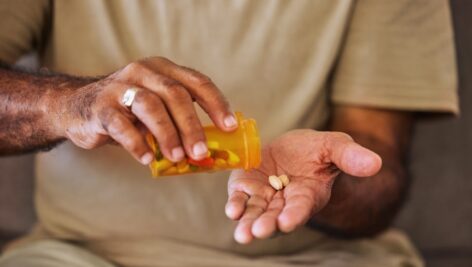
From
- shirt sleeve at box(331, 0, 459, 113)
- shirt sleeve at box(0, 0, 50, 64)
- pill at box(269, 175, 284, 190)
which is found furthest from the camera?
shirt sleeve at box(331, 0, 459, 113)

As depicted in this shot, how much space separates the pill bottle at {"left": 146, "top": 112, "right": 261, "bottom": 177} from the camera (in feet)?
2.36

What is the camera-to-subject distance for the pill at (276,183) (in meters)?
0.78

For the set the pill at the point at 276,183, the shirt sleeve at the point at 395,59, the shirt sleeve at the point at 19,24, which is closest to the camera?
the pill at the point at 276,183

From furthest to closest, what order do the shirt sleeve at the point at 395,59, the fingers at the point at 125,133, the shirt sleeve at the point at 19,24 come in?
the shirt sleeve at the point at 395,59 → the shirt sleeve at the point at 19,24 → the fingers at the point at 125,133

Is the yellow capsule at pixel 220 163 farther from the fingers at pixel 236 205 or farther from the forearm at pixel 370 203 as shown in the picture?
the forearm at pixel 370 203

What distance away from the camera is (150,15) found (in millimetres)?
1037

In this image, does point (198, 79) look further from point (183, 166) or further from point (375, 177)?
point (375, 177)

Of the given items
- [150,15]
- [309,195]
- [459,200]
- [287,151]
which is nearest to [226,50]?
[150,15]

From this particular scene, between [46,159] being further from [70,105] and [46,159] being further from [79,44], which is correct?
[70,105]

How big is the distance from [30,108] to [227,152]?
27cm

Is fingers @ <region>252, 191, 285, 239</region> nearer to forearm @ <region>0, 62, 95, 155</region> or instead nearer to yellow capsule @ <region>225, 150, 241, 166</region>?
yellow capsule @ <region>225, 150, 241, 166</region>

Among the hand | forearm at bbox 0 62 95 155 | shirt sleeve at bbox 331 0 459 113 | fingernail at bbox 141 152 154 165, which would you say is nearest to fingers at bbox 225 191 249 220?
the hand

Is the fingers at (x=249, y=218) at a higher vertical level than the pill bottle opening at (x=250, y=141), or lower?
lower

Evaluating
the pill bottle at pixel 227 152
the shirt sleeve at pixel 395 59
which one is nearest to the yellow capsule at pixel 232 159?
the pill bottle at pixel 227 152
